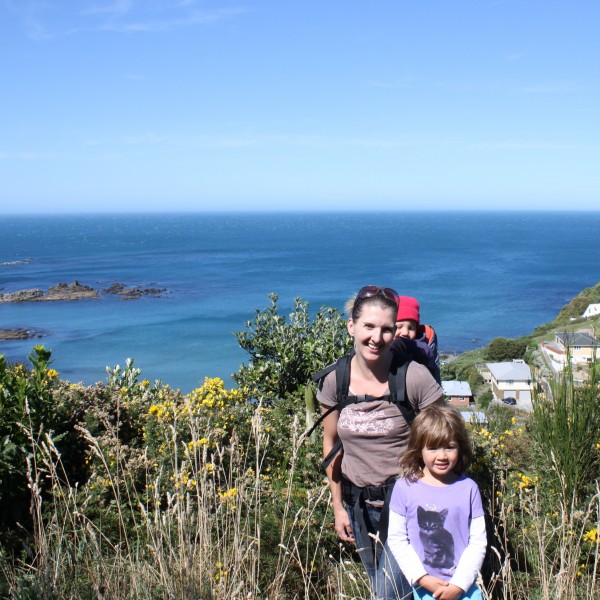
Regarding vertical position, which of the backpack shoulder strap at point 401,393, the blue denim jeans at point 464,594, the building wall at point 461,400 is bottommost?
the building wall at point 461,400

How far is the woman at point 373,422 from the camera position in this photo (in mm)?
2564

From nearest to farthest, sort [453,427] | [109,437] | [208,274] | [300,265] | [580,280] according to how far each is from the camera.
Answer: [453,427], [109,437], [208,274], [580,280], [300,265]

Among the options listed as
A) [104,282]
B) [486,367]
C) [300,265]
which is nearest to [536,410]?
[486,367]

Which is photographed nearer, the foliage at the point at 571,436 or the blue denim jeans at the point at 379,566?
the blue denim jeans at the point at 379,566

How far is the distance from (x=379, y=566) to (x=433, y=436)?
2.21ft

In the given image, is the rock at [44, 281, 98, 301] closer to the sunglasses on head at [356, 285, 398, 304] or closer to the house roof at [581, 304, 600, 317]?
the house roof at [581, 304, 600, 317]

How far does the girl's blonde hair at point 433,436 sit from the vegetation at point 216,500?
0.35m

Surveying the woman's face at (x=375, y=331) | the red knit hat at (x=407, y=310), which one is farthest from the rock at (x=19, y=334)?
the woman's face at (x=375, y=331)

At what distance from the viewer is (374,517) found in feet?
8.85

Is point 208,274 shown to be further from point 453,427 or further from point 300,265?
point 453,427

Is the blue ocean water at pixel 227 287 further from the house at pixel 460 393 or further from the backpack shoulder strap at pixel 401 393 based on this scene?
the backpack shoulder strap at pixel 401 393

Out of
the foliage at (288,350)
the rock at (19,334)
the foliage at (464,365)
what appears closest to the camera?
the foliage at (288,350)

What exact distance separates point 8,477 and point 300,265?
3795 inches

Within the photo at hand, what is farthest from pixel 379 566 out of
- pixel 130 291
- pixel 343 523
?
pixel 130 291
